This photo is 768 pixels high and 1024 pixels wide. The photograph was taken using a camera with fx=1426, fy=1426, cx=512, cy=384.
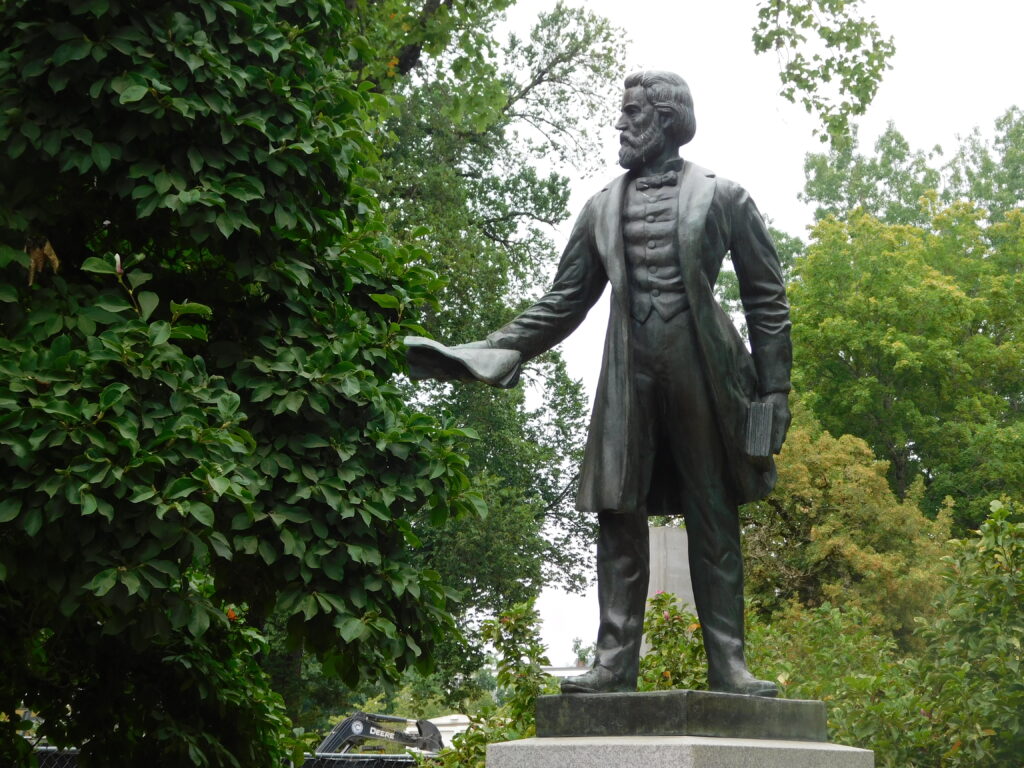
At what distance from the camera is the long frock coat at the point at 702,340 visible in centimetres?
516

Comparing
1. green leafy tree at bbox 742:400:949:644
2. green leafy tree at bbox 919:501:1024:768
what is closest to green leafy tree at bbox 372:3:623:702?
green leafy tree at bbox 742:400:949:644

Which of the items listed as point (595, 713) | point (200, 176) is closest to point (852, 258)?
point (200, 176)

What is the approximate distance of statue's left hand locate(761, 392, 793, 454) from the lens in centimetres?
514

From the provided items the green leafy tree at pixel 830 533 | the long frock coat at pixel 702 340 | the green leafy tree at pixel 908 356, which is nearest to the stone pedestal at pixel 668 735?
the long frock coat at pixel 702 340

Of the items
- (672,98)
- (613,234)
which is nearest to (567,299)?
(613,234)

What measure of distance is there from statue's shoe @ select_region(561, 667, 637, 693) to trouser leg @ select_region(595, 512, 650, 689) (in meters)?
0.07

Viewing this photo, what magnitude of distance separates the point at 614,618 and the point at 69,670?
4532mm

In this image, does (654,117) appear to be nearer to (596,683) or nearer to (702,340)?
(702,340)

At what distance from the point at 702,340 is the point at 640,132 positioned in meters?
0.86

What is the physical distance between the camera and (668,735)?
4555 millimetres

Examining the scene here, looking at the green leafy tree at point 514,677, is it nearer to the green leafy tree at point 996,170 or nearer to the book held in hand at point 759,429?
the book held in hand at point 759,429

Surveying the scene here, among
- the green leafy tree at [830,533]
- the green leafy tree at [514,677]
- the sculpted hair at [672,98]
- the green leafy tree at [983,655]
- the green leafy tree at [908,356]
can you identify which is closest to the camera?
the sculpted hair at [672,98]

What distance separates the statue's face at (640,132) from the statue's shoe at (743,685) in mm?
1942

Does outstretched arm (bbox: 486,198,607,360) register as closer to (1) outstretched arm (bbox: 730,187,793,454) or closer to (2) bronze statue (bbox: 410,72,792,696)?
(2) bronze statue (bbox: 410,72,792,696)
